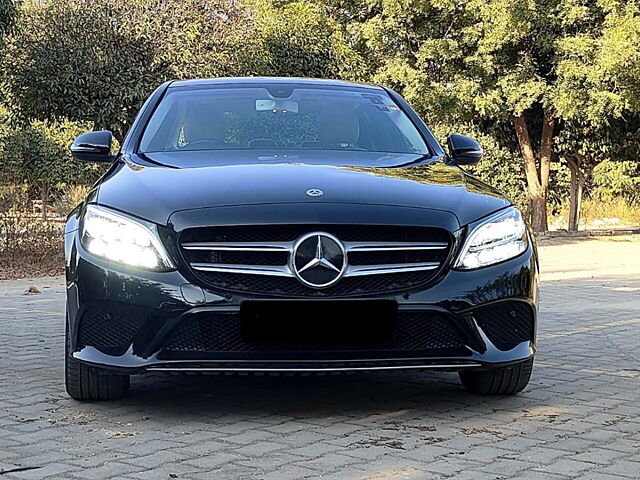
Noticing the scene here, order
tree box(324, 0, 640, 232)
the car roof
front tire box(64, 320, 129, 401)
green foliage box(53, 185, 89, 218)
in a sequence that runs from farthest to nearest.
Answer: tree box(324, 0, 640, 232) → green foliage box(53, 185, 89, 218) → the car roof → front tire box(64, 320, 129, 401)

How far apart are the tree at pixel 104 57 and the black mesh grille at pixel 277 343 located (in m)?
14.0

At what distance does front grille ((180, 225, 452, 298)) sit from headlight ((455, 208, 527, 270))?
16 cm

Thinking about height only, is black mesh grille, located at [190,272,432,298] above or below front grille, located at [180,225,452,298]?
below

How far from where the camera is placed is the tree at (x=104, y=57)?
17797 mm

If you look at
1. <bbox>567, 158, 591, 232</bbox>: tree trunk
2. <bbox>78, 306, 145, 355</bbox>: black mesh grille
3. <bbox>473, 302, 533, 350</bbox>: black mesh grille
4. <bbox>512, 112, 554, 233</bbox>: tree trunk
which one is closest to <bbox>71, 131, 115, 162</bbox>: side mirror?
<bbox>78, 306, 145, 355</bbox>: black mesh grille

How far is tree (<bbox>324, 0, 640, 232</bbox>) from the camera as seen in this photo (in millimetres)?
23266

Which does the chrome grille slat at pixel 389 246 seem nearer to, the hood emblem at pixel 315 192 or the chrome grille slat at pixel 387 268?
the chrome grille slat at pixel 387 268

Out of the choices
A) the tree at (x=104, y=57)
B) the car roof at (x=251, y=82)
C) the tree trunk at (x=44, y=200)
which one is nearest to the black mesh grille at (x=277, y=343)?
the car roof at (x=251, y=82)

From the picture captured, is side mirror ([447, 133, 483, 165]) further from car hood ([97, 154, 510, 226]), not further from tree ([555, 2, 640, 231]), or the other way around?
tree ([555, 2, 640, 231])

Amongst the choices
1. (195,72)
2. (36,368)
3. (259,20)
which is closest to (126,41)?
(195,72)

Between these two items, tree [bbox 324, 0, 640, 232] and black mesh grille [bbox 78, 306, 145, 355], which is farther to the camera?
tree [bbox 324, 0, 640, 232]

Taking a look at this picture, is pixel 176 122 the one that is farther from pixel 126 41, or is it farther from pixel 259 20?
pixel 259 20

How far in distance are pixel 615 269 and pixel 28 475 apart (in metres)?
13.0

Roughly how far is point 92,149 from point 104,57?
495 inches
